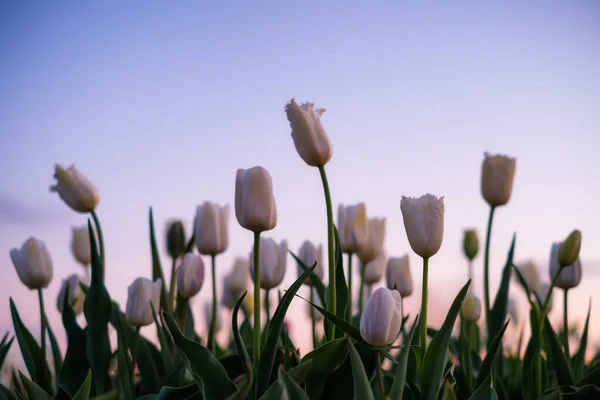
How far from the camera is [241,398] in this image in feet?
4.02

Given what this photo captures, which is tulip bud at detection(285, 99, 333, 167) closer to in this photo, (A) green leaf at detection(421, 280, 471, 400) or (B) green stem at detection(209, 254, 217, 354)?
(A) green leaf at detection(421, 280, 471, 400)

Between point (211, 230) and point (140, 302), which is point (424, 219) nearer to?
point (211, 230)

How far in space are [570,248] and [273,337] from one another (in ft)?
3.09

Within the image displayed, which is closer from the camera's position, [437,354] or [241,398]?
[241,398]

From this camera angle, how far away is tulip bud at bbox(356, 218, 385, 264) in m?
2.12

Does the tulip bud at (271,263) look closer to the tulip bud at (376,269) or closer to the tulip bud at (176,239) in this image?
the tulip bud at (176,239)

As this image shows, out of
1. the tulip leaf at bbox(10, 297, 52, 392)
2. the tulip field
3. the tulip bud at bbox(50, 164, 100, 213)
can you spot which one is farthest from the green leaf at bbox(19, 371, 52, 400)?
the tulip bud at bbox(50, 164, 100, 213)

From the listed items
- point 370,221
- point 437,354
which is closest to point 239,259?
point 370,221

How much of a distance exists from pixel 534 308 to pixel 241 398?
103 centimetres

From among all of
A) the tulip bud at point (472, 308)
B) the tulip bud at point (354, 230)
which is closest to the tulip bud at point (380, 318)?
the tulip bud at point (354, 230)

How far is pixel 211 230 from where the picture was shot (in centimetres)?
192

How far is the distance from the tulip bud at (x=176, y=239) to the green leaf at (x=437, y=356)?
979 mm

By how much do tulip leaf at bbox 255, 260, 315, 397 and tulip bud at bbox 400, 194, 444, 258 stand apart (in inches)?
9.2

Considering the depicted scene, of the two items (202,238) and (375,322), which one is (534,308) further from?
(202,238)
